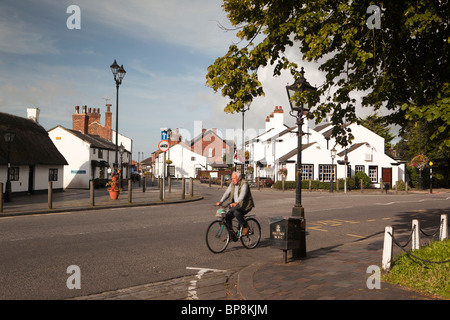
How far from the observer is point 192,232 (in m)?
10.2

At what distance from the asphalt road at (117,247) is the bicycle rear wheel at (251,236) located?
0.21m

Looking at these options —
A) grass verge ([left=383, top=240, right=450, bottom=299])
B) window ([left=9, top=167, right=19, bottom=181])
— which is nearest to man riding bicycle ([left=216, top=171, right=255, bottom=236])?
grass verge ([left=383, top=240, right=450, bottom=299])

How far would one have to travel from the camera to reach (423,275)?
5391mm

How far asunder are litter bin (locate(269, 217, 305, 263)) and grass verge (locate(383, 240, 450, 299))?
69.1 inches

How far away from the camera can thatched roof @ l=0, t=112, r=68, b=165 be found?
75.9ft

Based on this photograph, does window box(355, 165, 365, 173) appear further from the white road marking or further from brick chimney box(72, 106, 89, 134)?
the white road marking

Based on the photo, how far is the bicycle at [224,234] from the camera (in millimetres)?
7848

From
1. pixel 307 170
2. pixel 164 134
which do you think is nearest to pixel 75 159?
pixel 164 134

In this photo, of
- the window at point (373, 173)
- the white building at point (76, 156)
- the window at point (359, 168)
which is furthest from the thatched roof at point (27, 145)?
the window at point (373, 173)

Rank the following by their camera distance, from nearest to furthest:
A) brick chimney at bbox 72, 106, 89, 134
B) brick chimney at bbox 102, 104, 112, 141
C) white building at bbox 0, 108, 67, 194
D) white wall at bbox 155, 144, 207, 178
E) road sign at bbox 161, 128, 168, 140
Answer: road sign at bbox 161, 128, 168, 140 < white building at bbox 0, 108, 67, 194 < brick chimney at bbox 72, 106, 89, 134 < brick chimney at bbox 102, 104, 112, 141 < white wall at bbox 155, 144, 207, 178
